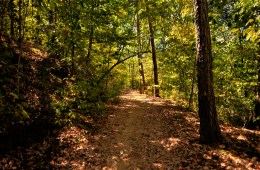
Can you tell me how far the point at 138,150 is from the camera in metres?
6.95

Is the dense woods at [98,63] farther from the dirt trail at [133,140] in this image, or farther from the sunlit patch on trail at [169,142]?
the dirt trail at [133,140]

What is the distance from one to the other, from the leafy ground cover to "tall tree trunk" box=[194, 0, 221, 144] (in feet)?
1.71

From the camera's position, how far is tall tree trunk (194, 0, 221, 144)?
641cm

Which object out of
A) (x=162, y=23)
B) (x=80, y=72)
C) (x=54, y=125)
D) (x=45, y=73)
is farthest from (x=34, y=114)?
(x=162, y=23)

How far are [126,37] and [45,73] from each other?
4882mm

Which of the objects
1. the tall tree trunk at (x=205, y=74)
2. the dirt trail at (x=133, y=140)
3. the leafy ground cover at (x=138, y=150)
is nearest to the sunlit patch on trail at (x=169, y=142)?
the leafy ground cover at (x=138, y=150)

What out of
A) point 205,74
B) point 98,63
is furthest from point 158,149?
point 98,63

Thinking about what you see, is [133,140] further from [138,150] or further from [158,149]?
[158,149]

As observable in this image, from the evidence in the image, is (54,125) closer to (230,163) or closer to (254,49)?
(230,163)

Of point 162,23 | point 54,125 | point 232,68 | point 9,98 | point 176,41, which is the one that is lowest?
point 54,125

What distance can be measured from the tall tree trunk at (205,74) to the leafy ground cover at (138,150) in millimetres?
522

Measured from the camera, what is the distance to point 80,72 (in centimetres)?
1260

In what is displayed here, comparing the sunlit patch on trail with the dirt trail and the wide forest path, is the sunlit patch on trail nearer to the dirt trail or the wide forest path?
the wide forest path

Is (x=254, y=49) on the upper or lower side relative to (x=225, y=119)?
upper
